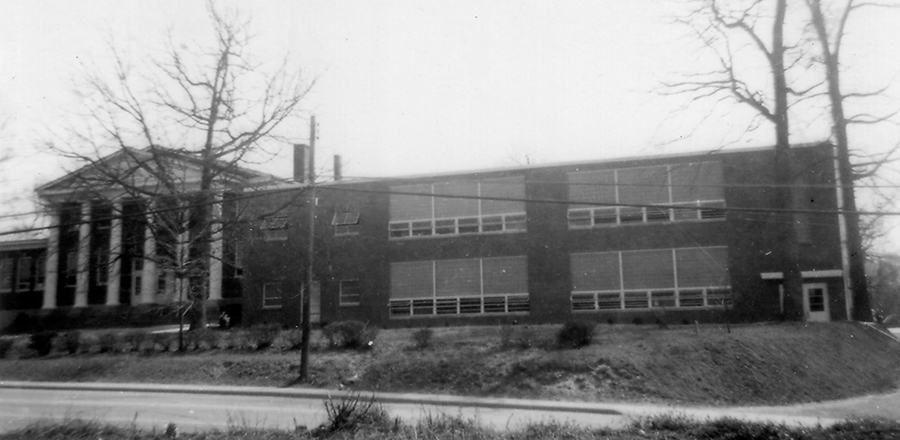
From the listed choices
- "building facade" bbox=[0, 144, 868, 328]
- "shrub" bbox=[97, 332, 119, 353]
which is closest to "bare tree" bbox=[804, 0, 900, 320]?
"building facade" bbox=[0, 144, 868, 328]

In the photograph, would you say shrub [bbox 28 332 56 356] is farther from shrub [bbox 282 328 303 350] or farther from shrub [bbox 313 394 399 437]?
shrub [bbox 313 394 399 437]

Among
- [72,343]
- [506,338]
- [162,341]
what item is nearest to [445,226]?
[506,338]

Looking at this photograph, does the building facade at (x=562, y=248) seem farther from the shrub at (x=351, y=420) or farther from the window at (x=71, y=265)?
the window at (x=71, y=265)

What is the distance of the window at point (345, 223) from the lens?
31078 millimetres

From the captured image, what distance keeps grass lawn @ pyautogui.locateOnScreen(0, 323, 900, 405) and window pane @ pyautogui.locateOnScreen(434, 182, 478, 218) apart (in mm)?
7989

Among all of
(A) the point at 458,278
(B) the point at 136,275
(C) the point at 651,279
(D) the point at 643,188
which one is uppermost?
(D) the point at 643,188

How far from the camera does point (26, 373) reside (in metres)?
23.0

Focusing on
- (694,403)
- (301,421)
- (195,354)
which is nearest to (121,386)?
(195,354)

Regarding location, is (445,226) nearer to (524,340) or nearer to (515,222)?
(515,222)

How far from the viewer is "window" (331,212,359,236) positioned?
3108cm

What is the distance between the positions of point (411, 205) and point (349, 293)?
5224 mm

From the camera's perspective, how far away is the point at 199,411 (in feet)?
52.4

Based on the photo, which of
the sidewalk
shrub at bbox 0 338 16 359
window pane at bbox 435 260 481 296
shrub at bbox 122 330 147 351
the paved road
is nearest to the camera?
the sidewalk

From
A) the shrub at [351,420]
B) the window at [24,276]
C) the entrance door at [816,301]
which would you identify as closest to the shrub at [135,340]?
the shrub at [351,420]
